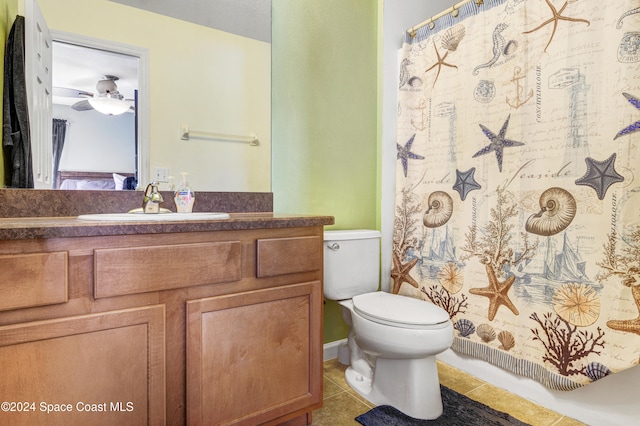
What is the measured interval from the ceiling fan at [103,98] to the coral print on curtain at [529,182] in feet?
4.76

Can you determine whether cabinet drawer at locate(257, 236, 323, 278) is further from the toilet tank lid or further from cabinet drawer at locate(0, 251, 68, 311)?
cabinet drawer at locate(0, 251, 68, 311)

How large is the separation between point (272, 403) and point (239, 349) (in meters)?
0.26

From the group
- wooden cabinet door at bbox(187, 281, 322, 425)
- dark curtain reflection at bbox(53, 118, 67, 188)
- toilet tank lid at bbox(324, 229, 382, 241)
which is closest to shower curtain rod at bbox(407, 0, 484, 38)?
toilet tank lid at bbox(324, 229, 382, 241)

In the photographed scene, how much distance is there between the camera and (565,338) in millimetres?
1435

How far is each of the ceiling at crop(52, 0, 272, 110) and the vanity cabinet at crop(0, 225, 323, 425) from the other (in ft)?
2.67

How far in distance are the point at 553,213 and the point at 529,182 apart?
0.16 metres

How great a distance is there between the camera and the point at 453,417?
1.51m

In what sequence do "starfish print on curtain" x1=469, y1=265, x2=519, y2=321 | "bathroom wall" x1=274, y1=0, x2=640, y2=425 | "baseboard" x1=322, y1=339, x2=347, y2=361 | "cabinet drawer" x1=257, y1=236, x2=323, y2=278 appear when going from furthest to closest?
"baseboard" x1=322, y1=339, x2=347, y2=361, "bathroom wall" x1=274, y1=0, x2=640, y2=425, "starfish print on curtain" x1=469, y1=265, x2=519, y2=321, "cabinet drawer" x1=257, y1=236, x2=323, y2=278

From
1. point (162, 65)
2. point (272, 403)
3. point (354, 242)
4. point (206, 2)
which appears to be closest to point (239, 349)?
point (272, 403)

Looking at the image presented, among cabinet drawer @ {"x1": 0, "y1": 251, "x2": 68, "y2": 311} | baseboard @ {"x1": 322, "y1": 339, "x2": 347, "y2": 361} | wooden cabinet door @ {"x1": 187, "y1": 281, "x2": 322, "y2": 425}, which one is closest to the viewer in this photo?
cabinet drawer @ {"x1": 0, "y1": 251, "x2": 68, "y2": 311}

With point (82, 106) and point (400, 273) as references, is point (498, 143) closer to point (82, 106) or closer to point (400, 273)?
point (400, 273)

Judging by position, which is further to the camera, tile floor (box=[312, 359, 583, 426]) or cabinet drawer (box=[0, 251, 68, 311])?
tile floor (box=[312, 359, 583, 426])

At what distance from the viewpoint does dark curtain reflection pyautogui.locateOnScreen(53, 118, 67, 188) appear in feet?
4.51

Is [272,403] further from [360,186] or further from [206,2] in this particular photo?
[206,2]
